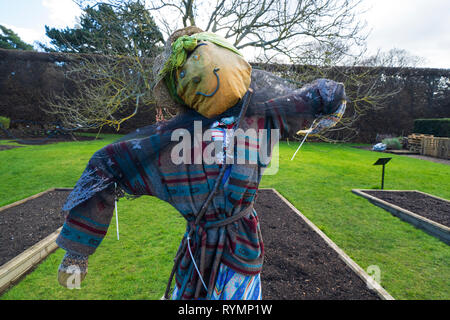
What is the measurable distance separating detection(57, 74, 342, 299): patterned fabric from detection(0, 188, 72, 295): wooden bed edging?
222cm

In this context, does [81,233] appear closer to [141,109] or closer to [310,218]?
[310,218]

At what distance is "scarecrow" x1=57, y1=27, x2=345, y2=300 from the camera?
1.09m

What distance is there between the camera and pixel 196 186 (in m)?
1.12

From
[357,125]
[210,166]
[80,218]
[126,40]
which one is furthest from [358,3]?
[357,125]

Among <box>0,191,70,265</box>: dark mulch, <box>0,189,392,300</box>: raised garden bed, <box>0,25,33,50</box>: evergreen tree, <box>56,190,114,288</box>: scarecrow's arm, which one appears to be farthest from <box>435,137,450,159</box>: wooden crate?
<box>0,25,33,50</box>: evergreen tree

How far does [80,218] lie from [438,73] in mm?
20915

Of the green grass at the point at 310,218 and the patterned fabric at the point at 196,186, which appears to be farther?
the green grass at the point at 310,218

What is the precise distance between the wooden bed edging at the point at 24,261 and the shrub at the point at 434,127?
55.1ft

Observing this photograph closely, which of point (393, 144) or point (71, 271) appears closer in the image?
point (71, 271)

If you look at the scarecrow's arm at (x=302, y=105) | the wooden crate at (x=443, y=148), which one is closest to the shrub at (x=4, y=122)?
the scarecrow's arm at (x=302, y=105)

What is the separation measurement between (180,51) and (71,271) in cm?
105

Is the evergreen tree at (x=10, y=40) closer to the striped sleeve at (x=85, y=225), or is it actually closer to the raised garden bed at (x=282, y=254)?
the raised garden bed at (x=282, y=254)

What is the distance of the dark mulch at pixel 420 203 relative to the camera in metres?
4.49

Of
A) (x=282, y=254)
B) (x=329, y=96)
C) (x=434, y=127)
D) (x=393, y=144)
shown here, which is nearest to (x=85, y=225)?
(x=329, y=96)
